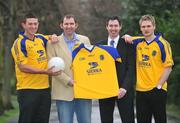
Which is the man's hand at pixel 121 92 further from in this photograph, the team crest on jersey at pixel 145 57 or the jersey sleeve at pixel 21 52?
the jersey sleeve at pixel 21 52

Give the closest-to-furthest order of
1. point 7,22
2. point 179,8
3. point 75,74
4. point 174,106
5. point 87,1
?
point 75,74 < point 174,106 < point 7,22 < point 179,8 < point 87,1

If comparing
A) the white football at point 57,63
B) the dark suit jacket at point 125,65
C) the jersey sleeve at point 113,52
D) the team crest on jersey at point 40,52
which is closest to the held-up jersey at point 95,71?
the jersey sleeve at point 113,52

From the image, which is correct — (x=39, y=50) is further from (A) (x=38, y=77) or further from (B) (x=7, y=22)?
(B) (x=7, y=22)

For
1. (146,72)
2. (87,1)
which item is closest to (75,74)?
(146,72)

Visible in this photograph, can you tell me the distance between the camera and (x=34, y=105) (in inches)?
384

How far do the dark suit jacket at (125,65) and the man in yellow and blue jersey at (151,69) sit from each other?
5.5 inches

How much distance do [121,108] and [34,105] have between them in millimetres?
1465

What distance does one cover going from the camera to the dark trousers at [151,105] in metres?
9.62

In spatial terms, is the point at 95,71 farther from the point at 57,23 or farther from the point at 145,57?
the point at 57,23

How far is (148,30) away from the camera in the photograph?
9594 millimetres

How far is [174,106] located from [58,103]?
12.0m

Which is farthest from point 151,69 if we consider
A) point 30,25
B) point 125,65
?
point 30,25

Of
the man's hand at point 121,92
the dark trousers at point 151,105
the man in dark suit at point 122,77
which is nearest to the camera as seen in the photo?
the man's hand at point 121,92

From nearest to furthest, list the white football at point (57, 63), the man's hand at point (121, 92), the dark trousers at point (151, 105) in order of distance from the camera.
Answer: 1. the white football at point (57, 63)
2. the man's hand at point (121, 92)
3. the dark trousers at point (151, 105)
